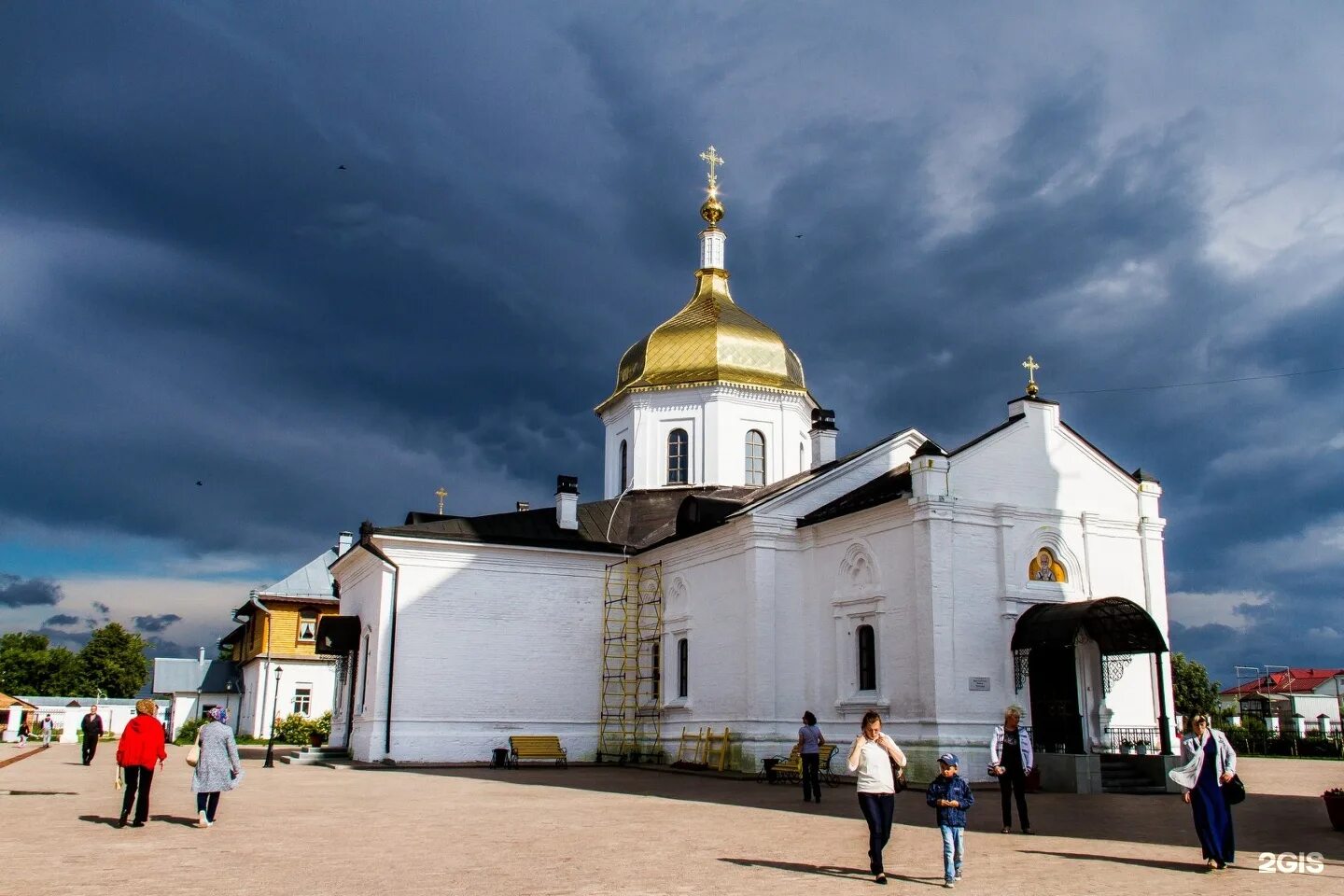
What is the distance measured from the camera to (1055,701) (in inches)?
832

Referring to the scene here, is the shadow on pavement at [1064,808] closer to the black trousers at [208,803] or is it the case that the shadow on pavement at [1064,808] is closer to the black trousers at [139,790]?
the black trousers at [208,803]

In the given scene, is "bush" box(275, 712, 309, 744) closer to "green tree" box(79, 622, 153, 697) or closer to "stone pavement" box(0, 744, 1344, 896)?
"stone pavement" box(0, 744, 1344, 896)

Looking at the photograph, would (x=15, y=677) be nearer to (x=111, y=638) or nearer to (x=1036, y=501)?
(x=111, y=638)

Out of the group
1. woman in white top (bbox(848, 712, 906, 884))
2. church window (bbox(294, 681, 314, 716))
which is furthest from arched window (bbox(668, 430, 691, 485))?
woman in white top (bbox(848, 712, 906, 884))

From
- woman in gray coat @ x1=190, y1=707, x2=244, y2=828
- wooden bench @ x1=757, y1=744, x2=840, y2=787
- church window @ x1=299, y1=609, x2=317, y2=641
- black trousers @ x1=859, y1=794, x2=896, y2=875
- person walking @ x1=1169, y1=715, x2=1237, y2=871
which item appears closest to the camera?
black trousers @ x1=859, y1=794, x2=896, y2=875

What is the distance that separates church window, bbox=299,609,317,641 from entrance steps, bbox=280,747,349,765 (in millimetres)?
17042

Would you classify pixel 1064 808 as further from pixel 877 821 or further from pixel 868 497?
pixel 868 497

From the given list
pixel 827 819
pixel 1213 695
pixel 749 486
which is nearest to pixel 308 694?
pixel 749 486

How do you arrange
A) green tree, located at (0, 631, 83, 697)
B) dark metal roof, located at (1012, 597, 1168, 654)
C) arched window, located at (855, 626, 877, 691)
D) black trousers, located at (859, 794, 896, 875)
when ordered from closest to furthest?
black trousers, located at (859, 794, 896, 875), dark metal roof, located at (1012, 597, 1168, 654), arched window, located at (855, 626, 877, 691), green tree, located at (0, 631, 83, 697)

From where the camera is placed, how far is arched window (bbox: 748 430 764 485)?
3030cm

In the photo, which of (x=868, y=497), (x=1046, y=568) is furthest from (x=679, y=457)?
(x=1046, y=568)

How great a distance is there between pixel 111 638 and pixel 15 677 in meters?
6.24

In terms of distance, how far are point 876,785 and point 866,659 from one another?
42.7 feet

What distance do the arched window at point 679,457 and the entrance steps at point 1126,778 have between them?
1366 centimetres
